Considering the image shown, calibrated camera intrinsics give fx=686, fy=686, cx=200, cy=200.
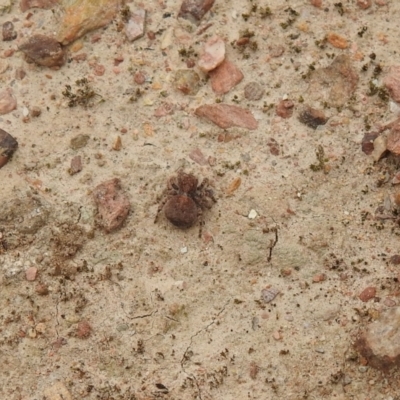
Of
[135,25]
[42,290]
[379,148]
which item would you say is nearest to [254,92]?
[379,148]

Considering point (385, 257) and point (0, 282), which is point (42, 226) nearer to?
point (0, 282)

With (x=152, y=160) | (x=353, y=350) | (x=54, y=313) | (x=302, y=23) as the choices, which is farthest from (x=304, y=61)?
(x=54, y=313)

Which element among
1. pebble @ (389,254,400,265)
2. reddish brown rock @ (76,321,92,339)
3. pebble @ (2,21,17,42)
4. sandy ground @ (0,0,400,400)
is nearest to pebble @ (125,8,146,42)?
sandy ground @ (0,0,400,400)

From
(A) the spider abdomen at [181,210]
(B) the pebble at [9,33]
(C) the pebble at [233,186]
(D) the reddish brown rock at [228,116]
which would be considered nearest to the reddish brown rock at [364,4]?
(D) the reddish brown rock at [228,116]

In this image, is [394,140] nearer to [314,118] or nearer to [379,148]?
[379,148]

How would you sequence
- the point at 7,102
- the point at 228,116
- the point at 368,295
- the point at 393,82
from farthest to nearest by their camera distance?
the point at 7,102 < the point at 228,116 < the point at 393,82 < the point at 368,295
